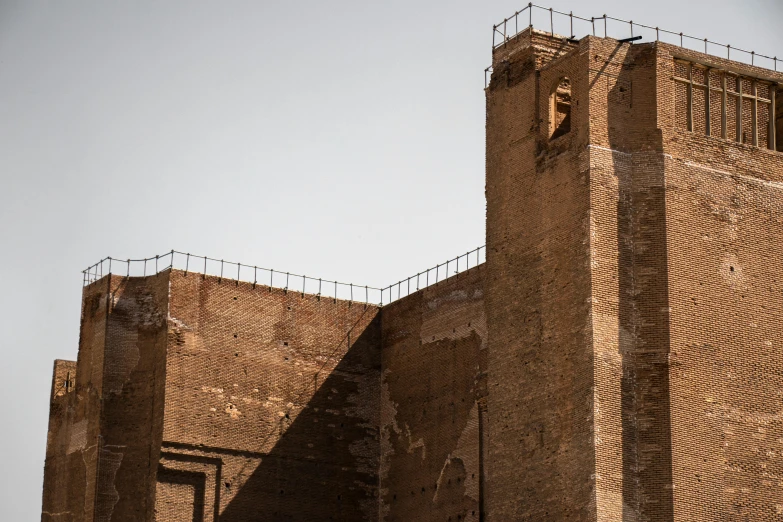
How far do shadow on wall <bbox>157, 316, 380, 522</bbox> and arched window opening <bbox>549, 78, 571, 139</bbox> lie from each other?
7506mm

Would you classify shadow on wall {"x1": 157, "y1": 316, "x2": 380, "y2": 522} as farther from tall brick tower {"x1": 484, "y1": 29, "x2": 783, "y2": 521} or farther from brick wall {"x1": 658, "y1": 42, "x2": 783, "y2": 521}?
brick wall {"x1": 658, "y1": 42, "x2": 783, "y2": 521}

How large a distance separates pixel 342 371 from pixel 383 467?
2109 mm

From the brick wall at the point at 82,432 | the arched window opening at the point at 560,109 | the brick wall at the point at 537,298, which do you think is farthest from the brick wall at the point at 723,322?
the brick wall at the point at 82,432

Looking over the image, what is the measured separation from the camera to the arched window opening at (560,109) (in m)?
30.6

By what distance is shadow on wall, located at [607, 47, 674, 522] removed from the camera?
→ 2791cm

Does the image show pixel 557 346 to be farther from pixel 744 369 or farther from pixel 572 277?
pixel 744 369

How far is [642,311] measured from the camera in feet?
94.6

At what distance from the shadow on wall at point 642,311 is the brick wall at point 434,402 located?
Answer: 461cm

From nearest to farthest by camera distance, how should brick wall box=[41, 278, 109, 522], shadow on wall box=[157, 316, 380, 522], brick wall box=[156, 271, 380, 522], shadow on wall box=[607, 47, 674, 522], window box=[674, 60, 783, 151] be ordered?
shadow on wall box=[607, 47, 674, 522] → window box=[674, 60, 783, 151] → brick wall box=[156, 271, 380, 522] → shadow on wall box=[157, 316, 380, 522] → brick wall box=[41, 278, 109, 522]

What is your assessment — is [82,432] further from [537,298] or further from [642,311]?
[642,311]

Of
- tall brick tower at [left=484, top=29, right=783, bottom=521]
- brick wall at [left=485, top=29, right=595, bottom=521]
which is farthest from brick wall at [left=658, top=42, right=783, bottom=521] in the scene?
brick wall at [left=485, top=29, right=595, bottom=521]

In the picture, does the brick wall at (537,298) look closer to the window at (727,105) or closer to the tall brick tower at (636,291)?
the tall brick tower at (636,291)

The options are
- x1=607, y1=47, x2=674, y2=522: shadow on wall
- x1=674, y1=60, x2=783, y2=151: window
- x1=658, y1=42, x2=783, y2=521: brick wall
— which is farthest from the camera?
x1=674, y1=60, x2=783, y2=151: window

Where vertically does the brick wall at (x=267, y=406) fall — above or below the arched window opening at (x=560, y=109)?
below
